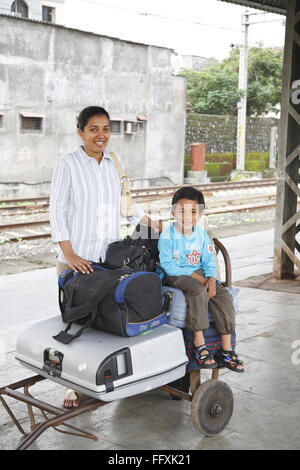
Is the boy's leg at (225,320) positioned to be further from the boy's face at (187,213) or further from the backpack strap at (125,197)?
the backpack strap at (125,197)

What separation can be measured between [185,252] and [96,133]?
3.17 ft

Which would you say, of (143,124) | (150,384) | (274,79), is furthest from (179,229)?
(274,79)

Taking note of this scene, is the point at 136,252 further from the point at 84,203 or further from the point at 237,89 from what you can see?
the point at 237,89

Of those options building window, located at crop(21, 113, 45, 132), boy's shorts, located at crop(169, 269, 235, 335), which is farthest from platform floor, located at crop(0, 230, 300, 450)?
building window, located at crop(21, 113, 45, 132)

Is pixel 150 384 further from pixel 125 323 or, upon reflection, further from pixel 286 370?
pixel 286 370

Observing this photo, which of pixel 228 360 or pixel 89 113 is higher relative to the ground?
pixel 89 113

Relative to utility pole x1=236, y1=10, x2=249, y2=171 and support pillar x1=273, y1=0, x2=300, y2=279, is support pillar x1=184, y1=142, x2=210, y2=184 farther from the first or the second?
support pillar x1=273, y1=0, x2=300, y2=279

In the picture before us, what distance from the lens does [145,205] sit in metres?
16.9

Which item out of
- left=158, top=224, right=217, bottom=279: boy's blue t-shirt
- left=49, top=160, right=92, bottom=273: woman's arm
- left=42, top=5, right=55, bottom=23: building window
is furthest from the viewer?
left=42, top=5, right=55, bottom=23: building window

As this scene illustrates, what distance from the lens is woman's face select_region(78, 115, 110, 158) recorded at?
3754mm

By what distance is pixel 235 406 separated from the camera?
4.09 meters

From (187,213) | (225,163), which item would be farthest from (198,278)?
(225,163)

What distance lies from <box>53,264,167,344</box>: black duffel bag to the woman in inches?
10.9

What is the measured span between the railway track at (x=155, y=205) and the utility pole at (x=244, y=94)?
4604mm
